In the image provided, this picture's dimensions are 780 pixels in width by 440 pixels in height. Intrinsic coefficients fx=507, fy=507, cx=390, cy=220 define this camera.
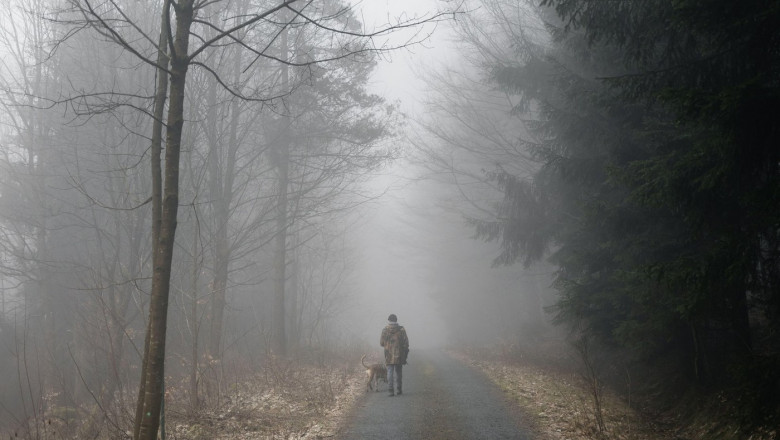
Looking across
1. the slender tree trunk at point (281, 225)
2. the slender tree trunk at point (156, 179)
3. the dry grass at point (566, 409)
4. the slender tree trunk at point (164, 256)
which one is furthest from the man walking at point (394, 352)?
the slender tree trunk at point (164, 256)

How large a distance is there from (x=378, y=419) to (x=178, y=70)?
6.65 metres

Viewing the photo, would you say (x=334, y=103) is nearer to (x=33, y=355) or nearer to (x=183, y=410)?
(x=183, y=410)

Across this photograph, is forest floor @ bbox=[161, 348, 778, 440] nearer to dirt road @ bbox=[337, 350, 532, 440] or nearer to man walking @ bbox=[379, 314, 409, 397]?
dirt road @ bbox=[337, 350, 532, 440]

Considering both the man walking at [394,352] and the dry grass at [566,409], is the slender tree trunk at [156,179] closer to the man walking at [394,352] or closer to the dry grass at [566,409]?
the dry grass at [566,409]

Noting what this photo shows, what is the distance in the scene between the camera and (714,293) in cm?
612

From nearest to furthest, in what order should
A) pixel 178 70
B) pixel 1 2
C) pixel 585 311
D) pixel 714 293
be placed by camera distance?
pixel 178 70 < pixel 714 293 < pixel 585 311 < pixel 1 2

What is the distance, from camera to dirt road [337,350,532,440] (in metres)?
7.79

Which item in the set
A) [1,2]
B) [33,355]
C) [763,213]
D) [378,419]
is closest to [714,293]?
[763,213]

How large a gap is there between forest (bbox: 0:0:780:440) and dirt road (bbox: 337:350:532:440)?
8.17ft

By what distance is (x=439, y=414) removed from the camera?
917cm

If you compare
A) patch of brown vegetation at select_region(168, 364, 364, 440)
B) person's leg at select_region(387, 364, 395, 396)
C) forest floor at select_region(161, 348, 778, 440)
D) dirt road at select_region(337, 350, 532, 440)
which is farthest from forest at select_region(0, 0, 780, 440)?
dirt road at select_region(337, 350, 532, 440)

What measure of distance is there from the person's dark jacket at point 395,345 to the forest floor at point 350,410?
3.87ft

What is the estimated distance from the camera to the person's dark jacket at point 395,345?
11984mm

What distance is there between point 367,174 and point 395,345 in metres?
7.21
